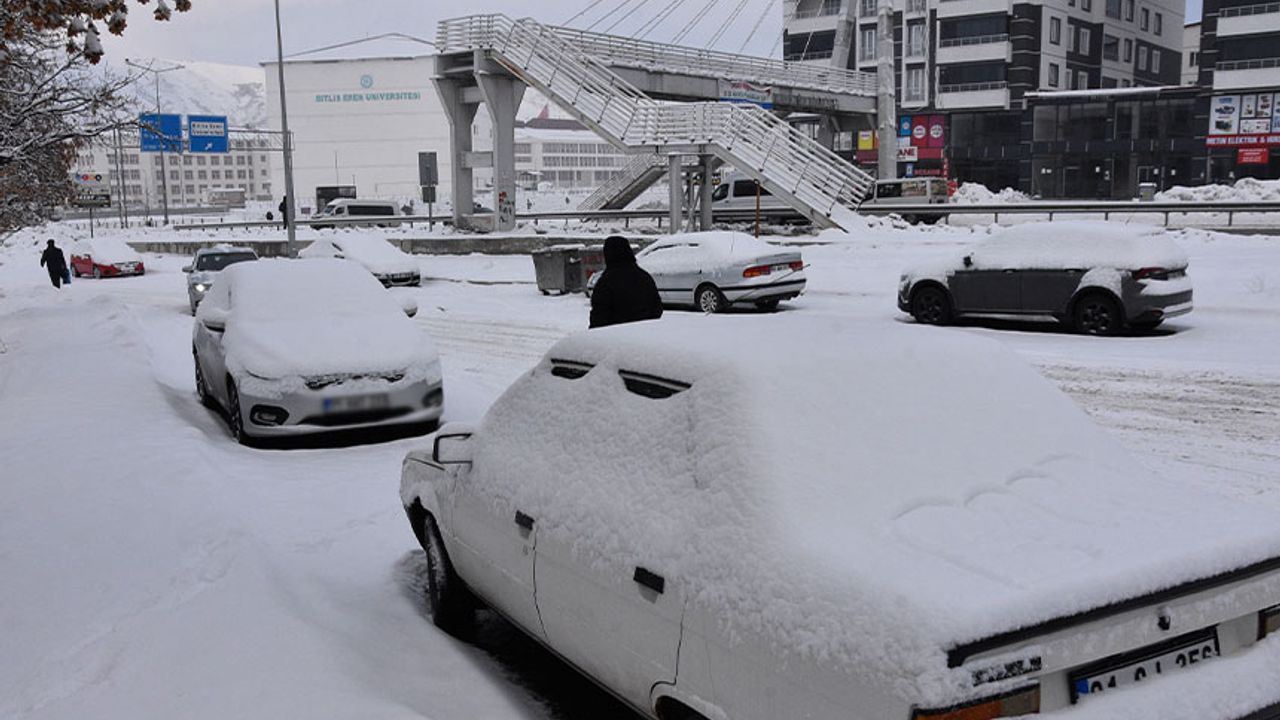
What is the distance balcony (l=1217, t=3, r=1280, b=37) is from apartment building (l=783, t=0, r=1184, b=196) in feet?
22.9

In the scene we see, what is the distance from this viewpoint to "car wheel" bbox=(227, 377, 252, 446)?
9.61m

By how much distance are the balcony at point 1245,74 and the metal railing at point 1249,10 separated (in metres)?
2.47

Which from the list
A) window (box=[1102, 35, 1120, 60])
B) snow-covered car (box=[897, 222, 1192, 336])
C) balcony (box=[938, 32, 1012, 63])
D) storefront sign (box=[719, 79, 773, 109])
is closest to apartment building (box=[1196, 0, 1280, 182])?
balcony (box=[938, 32, 1012, 63])

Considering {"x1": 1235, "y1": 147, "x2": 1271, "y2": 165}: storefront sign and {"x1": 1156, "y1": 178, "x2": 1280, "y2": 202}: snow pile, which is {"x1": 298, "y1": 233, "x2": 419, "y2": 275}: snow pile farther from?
{"x1": 1235, "y1": 147, "x2": 1271, "y2": 165}: storefront sign

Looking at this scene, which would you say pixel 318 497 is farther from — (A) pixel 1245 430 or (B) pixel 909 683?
(A) pixel 1245 430

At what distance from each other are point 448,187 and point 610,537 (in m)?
127

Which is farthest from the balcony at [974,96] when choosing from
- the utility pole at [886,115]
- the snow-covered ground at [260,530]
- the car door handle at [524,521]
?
the car door handle at [524,521]

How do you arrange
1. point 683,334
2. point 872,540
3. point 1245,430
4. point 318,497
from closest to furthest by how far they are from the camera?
point 872,540
point 683,334
point 318,497
point 1245,430

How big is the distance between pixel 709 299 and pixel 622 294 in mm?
11463

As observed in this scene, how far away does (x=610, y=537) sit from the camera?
3.70m

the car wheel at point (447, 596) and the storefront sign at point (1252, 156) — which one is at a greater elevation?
the storefront sign at point (1252, 156)

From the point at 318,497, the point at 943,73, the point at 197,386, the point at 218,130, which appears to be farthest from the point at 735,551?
the point at 943,73

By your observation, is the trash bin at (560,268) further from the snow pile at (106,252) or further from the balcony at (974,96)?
the balcony at (974,96)

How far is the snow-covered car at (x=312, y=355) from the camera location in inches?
370
